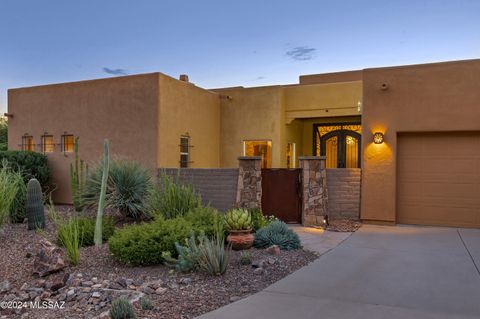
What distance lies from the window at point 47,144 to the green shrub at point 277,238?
10854 millimetres

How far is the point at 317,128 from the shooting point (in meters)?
18.1

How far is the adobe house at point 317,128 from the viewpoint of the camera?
10.9 m

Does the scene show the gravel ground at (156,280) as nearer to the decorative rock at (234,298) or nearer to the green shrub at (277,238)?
the decorative rock at (234,298)

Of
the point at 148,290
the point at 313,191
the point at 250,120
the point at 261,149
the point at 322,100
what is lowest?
the point at 148,290

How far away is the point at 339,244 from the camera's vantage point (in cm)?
857

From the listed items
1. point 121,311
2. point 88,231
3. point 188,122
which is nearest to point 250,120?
point 188,122

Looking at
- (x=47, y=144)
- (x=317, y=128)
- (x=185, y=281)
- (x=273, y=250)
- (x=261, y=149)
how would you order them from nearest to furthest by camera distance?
(x=185, y=281) < (x=273, y=250) < (x=47, y=144) < (x=261, y=149) < (x=317, y=128)

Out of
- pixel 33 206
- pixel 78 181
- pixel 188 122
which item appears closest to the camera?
pixel 33 206

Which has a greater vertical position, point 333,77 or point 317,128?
point 333,77

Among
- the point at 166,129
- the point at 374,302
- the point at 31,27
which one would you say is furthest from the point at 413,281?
the point at 31,27

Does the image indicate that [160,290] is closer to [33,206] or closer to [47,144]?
[33,206]

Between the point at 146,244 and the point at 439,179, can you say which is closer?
the point at 146,244

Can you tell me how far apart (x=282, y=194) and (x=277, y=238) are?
3.83 meters

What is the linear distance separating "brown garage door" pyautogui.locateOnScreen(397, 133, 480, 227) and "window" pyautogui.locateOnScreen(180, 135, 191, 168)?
730cm
